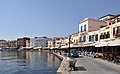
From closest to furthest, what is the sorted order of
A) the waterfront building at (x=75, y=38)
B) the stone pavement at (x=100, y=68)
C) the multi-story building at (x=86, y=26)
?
the stone pavement at (x=100, y=68), the multi-story building at (x=86, y=26), the waterfront building at (x=75, y=38)

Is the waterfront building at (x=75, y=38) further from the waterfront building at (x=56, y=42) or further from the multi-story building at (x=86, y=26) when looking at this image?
the waterfront building at (x=56, y=42)

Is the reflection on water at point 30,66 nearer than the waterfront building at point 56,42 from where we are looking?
Yes

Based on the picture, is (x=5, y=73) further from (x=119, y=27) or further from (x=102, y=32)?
(x=102, y=32)

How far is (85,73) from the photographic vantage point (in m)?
19.5

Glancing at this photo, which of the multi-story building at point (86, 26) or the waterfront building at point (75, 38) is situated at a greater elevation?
the multi-story building at point (86, 26)

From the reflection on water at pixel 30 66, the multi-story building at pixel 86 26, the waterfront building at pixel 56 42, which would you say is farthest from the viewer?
the waterfront building at pixel 56 42

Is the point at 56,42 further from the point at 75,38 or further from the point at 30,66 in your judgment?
the point at 30,66

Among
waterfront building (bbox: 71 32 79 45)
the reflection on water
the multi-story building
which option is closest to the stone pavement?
the reflection on water

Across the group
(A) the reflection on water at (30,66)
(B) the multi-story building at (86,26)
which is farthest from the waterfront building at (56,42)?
(A) the reflection on water at (30,66)

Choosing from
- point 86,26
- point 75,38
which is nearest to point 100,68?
point 86,26

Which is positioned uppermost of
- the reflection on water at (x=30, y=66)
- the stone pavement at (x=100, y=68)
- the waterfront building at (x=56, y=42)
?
the waterfront building at (x=56, y=42)

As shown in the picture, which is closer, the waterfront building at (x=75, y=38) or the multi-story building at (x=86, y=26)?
the multi-story building at (x=86, y=26)

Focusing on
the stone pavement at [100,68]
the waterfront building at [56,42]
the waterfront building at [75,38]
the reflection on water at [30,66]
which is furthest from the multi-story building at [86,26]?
the waterfront building at [56,42]

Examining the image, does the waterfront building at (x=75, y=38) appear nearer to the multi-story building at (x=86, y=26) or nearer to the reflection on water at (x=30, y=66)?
the multi-story building at (x=86, y=26)
